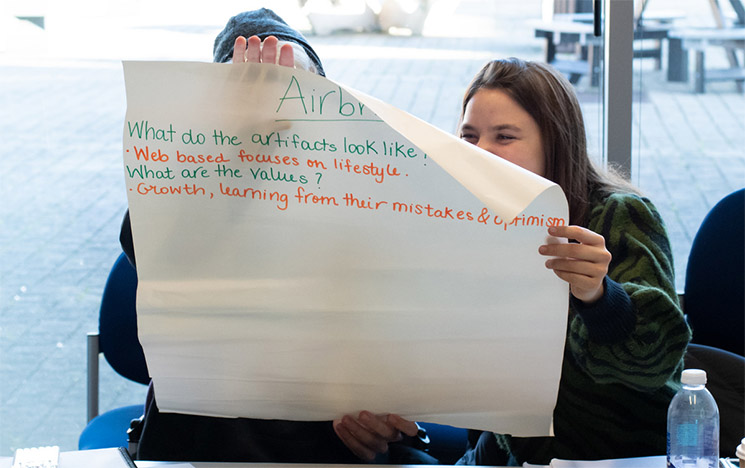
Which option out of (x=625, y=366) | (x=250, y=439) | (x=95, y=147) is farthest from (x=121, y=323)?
(x=625, y=366)

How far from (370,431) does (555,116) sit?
644 millimetres

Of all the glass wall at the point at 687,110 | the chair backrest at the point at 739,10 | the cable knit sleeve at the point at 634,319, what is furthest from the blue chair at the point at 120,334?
the chair backrest at the point at 739,10

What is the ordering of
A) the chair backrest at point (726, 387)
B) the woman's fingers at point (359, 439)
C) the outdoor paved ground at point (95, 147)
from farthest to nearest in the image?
the outdoor paved ground at point (95, 147) → the chair backrest at point (726, 387) → the woman's fingers at point (359, 439)

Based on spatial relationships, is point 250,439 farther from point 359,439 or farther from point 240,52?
point 240,52

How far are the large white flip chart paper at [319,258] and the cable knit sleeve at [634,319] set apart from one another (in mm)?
95

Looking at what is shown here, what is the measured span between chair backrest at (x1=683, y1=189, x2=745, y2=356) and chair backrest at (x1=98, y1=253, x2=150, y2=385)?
4.79 feet

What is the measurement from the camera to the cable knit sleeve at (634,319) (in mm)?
1223

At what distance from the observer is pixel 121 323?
2.17 metres

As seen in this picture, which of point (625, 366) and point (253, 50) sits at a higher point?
point (253, 50)

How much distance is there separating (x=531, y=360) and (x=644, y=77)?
5.28ft

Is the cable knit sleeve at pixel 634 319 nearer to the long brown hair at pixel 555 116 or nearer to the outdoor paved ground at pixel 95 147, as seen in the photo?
the long brown hair at pixel 555 116

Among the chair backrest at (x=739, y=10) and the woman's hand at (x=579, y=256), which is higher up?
the chair backrest at (x=739, y=10)

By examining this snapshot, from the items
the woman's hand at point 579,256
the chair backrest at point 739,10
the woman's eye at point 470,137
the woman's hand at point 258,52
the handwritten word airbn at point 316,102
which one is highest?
the chair backrest at point 739,10

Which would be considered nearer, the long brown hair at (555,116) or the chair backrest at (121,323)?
the long brown hair at (555,116)
